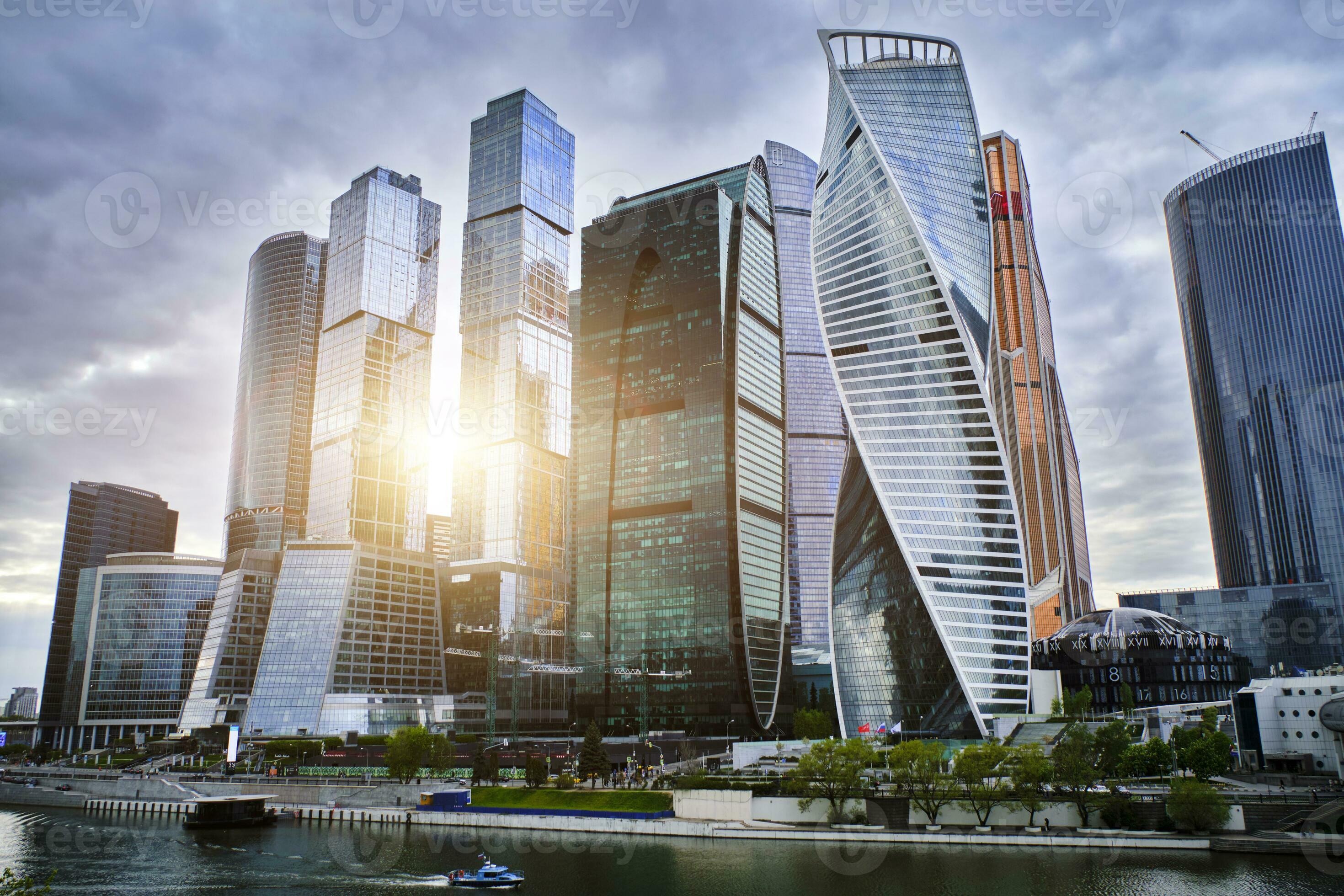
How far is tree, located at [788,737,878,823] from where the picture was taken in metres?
90.0

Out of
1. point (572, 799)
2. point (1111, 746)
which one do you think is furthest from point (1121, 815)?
point (572, 799)

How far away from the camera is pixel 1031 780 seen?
84375 mm

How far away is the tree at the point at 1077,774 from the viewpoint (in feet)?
270

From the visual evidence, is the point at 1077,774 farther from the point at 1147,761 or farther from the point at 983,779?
the point at 1147,761

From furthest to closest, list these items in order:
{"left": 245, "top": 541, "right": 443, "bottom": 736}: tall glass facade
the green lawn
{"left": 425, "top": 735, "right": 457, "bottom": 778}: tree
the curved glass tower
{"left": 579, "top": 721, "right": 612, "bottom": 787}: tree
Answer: {"left": 245, "top": 541, "right": 443, "bottom": 736}: tall glass facade
the curved glass tower
{"left": 425, "top": 735, "right": 457, "bottom": 778}: tree
{"left": 579, "top": 721, "right": 612, "bottom": 787}: tree
the green lawn

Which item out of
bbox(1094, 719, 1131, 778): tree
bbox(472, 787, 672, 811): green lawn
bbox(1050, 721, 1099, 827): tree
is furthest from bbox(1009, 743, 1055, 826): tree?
bbox(472, 787, 672, 811): green lawn

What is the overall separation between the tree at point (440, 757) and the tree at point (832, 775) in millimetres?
52955

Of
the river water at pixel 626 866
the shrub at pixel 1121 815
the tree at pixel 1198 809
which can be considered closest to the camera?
the river water at pixel 626 866

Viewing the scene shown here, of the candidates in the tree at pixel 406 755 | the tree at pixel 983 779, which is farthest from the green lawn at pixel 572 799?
the tree at pixel 983 779

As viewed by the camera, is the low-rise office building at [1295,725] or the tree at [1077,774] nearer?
the tree at [1077,774]

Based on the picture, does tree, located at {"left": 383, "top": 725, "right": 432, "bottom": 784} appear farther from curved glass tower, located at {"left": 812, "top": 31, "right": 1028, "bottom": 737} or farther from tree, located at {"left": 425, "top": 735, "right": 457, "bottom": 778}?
curved glass tower, located at {"left": 812, "top": 31, "right": 1028, "bottom": 737}

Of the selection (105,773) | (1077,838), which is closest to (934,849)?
(1077,838)

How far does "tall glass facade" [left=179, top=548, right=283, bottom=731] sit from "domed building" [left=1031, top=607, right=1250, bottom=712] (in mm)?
150675

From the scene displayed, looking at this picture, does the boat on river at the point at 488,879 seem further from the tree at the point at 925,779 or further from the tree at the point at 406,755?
the tree at the point at 406,755
